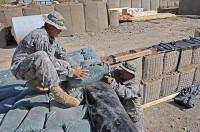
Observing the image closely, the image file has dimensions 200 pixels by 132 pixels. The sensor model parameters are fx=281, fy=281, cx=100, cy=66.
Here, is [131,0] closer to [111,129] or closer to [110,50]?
[110,50]

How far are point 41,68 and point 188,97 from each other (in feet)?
10.4

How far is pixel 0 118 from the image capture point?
3094 millimetres

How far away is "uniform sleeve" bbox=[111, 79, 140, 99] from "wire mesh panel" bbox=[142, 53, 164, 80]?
1.25 meters

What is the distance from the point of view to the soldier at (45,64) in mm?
3170

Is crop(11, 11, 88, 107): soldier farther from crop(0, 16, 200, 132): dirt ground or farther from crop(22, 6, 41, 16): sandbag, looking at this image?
crop(22, 6, 41, 16): sandbag

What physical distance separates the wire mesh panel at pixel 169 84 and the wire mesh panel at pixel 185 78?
0.10 meters

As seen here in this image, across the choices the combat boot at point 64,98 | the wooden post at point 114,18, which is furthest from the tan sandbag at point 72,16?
the combat boot at point 64,98

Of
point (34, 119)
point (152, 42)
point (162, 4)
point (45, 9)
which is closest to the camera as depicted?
point (34, 119)

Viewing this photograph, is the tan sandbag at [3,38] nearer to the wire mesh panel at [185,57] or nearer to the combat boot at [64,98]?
the wire mesh panel at [185,57]

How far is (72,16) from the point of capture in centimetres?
1044

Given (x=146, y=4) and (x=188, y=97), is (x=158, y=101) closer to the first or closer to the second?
(x=188, y=97)

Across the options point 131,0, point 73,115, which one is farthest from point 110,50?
point 131,0

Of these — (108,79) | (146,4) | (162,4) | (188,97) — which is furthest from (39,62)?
(162,4)

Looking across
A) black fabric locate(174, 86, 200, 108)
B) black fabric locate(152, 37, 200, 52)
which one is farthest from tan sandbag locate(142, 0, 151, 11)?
black fabric locate(174, 86, 200, 108)
